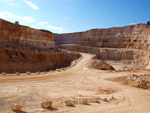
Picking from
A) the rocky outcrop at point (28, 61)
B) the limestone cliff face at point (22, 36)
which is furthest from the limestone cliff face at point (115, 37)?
the rocky outcrop at point (28, 61)

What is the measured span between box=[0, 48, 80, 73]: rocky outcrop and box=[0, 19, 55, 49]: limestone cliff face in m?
4.69

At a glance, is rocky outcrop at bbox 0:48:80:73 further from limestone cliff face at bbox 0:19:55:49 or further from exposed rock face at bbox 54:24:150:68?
exposed rock face at bbox 54:24:150:68

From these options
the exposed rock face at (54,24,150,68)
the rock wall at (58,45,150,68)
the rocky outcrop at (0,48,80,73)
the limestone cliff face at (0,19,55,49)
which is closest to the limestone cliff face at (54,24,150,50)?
the exposed rock face at (54,24,150,68)

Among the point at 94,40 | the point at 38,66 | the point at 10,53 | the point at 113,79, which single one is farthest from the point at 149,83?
the point at 94,40

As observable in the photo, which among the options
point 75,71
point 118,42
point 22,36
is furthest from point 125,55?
point 22,36

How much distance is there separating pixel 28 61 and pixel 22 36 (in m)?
7.77

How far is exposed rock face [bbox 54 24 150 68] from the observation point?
4467 cm

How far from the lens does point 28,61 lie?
72.9ft

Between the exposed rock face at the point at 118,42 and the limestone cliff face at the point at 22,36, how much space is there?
24810mm

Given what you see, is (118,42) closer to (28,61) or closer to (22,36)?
(22,36)

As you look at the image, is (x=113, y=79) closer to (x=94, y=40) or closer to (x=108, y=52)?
(x=108, y=52)

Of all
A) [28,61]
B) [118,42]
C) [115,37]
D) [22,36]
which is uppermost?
[115,37]

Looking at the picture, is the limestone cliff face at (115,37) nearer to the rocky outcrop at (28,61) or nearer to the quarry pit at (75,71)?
the quarry pit at (75,71)

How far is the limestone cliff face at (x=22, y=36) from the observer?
24.3 meters
